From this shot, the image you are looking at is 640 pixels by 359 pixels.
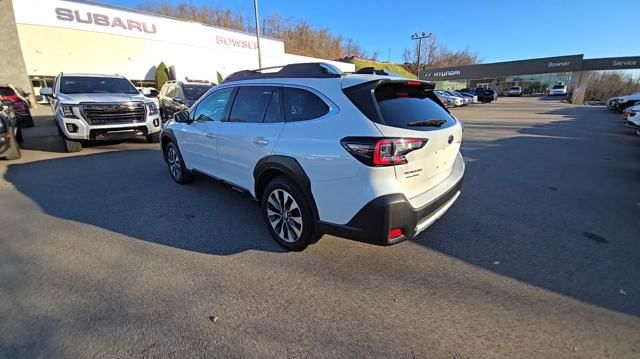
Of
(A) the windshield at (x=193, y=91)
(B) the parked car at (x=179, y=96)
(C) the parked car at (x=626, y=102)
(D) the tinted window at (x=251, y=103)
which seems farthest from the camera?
(C) the parked car at (x=626, y=102)

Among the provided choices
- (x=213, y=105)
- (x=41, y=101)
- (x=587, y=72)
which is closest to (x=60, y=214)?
(x=213, y=105)

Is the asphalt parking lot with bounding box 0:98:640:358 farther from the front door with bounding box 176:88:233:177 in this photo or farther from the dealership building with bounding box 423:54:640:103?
the dealership building with bounding box 423:54:640:103

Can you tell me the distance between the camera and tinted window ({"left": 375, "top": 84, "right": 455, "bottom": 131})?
106 inches

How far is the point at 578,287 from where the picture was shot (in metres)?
2.67

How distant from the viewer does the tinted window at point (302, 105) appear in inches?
113

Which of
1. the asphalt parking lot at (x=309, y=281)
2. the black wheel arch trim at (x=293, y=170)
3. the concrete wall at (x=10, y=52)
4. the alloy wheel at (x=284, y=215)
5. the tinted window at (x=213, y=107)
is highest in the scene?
the concrete wall at (x=10, y=52)

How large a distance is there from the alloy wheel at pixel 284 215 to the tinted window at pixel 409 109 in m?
1.25

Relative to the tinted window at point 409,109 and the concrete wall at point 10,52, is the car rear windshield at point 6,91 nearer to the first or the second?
the concrete wall at point 10,52

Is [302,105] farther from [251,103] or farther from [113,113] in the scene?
[113,113]

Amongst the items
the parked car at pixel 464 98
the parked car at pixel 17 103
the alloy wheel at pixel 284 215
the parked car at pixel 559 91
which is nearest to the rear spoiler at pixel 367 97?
the alloy wheel at pixel 284 215

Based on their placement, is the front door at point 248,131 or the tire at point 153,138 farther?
the tire at point 153,138

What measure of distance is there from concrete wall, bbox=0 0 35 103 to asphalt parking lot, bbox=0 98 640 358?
21.4 m

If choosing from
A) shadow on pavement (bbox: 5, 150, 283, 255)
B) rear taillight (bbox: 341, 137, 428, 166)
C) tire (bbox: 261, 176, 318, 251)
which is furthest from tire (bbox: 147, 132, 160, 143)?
rear taillight (bbox: 341, 137, 428, 166)

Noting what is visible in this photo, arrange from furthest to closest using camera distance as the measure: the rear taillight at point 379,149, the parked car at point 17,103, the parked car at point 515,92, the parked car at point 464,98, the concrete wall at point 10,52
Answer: the parked car at point 515,92
the parked car at point 464,98
the concrete wall at point 10,52
the parked car at point 17,103
the rear taillight at point 379,149
